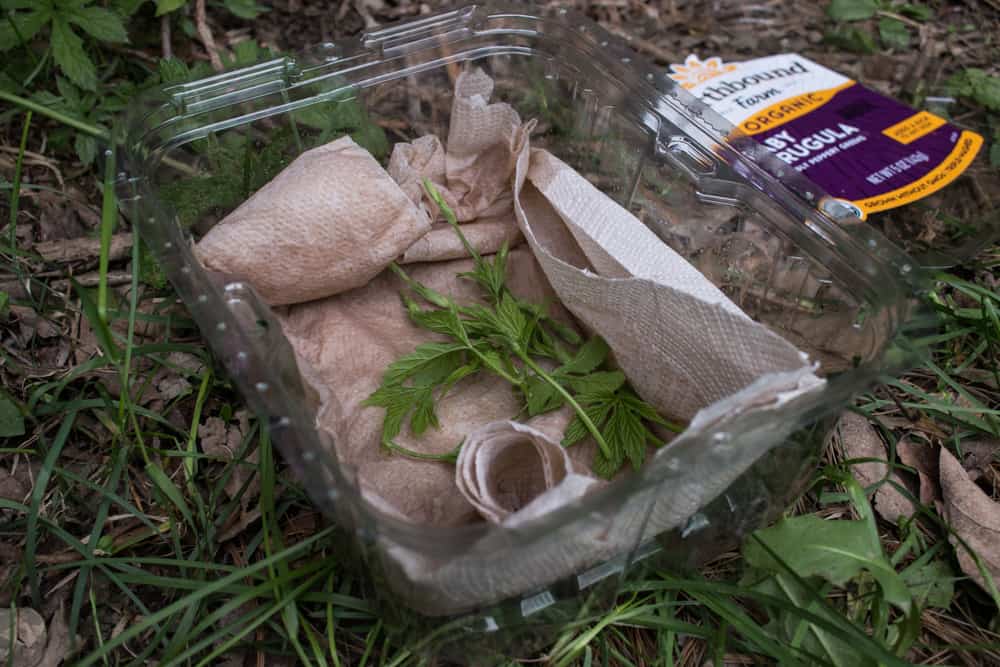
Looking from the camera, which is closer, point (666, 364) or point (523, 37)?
point (666, 364)

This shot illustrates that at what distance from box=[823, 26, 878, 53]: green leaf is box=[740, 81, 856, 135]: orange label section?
364 mm

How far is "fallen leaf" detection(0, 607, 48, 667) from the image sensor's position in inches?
40.7

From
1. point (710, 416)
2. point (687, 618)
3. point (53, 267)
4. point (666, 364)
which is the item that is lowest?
point (687, 618)

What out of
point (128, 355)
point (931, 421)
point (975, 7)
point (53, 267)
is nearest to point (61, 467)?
point (128, 355)

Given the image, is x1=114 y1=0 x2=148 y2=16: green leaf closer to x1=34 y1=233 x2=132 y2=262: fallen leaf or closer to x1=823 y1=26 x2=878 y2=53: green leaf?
x1=34 y1=233 x2=132 y2=262: fallen leaf

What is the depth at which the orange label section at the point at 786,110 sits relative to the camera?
158cm

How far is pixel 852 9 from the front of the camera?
2008 millimetres

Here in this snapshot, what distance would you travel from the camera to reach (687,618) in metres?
1.11

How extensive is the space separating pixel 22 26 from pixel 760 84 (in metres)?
1.40

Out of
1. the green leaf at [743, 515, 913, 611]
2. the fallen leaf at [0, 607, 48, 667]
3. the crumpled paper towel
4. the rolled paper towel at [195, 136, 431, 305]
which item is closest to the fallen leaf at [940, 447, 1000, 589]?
the green leaf at [743, 515, 913, 611]

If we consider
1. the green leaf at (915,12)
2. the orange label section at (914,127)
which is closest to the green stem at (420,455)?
the orange label section at (914,127)

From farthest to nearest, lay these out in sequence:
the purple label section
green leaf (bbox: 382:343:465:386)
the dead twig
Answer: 1. the dead twig
2. the purple label section
3. green leaf (bbox: 382:343:465:386)

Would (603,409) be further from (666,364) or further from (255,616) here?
(255,616)

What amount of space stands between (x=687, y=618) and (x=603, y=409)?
0.30 metres
